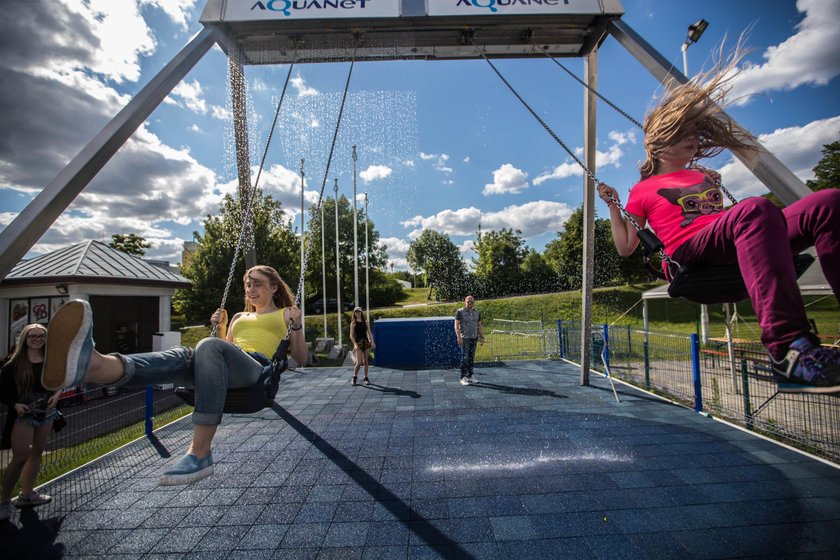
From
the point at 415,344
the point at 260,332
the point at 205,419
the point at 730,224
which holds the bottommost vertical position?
the point at 415,344

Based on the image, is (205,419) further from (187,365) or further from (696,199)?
(696,199)

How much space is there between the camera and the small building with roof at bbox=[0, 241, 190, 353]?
33.2ft

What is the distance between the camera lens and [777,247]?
1.42 m

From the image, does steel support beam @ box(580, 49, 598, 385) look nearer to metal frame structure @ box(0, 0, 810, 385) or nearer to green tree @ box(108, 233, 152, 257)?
metal frame structure @ box(0, 0, 810, 385)

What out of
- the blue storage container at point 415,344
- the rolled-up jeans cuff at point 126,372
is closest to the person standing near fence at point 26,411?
the rolled-up jeans cuff at point 126,372

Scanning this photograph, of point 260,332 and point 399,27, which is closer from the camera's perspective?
point 260,332

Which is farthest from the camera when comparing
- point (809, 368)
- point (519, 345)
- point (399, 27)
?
point (519, 345)

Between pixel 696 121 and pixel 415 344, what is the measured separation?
1041 centimetres

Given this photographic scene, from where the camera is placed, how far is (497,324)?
81.5 ft

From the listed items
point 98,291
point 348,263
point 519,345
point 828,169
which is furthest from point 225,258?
point 828,169

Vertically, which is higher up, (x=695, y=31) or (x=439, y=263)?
(x=695, y=31)

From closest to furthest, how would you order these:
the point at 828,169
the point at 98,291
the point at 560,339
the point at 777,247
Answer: the point at 777,247, the point at 98,291, the point at 560,339, the point at 828,169

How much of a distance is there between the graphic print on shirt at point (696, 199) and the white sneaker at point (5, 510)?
579 centimetres

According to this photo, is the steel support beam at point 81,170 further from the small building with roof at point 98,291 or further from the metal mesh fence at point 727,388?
the small building with roof at point 98,291
